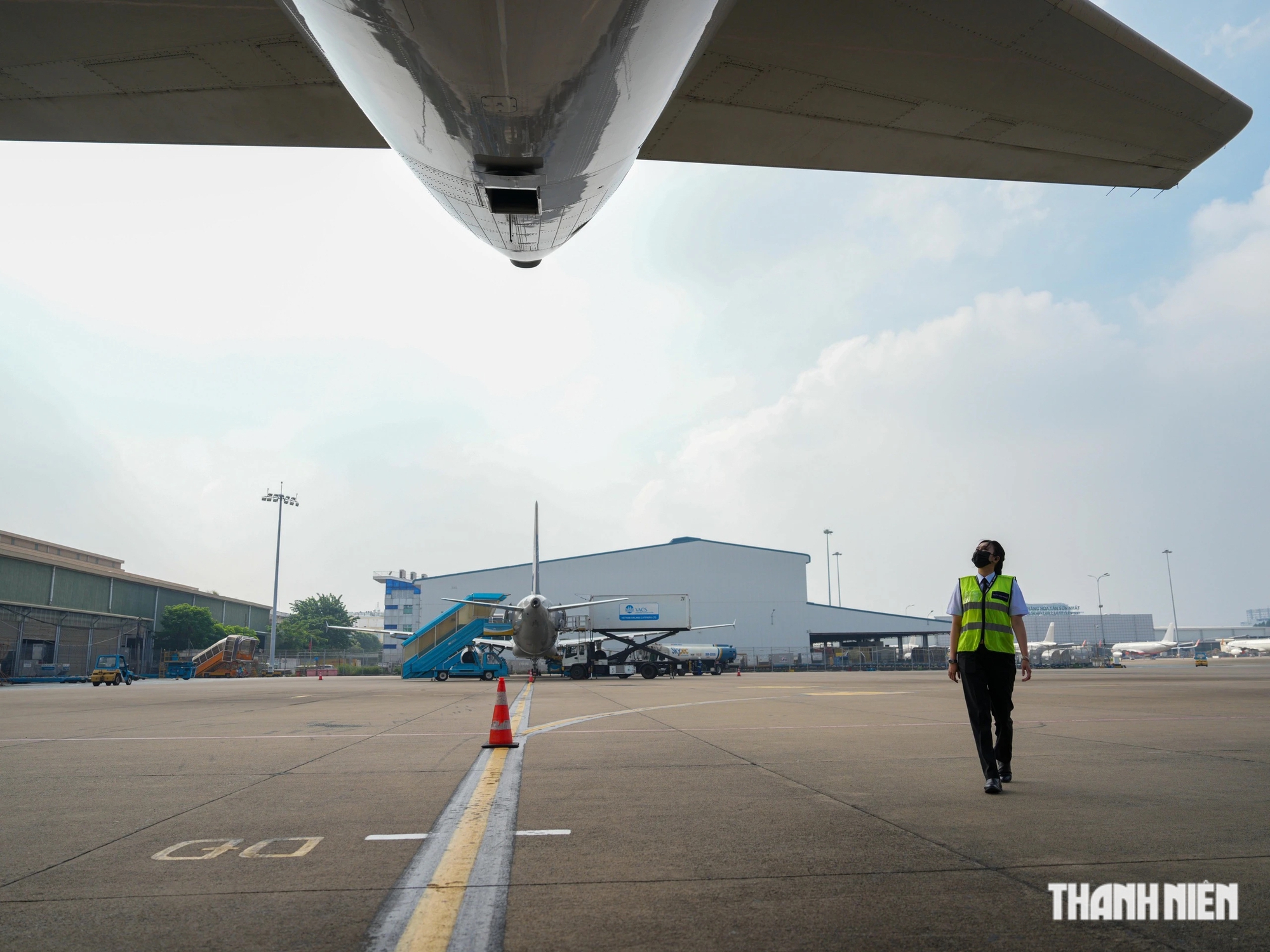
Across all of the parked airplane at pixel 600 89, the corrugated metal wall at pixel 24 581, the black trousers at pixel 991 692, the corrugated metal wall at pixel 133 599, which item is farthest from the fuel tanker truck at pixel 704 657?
the parked airplane at pixel 600 89

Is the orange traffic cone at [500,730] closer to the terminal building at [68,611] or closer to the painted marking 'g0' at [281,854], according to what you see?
the painted marking 'g0' at [281,854]

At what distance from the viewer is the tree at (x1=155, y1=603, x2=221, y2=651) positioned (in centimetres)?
6588

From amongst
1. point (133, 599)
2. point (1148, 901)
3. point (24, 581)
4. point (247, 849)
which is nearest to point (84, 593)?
point (133, 599)

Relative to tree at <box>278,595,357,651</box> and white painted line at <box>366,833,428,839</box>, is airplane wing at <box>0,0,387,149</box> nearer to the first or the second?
white painted line at <box>366,833,428,839</box>

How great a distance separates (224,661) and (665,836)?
60.3 meters

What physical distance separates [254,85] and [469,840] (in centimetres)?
503

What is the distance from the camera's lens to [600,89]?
3.61m

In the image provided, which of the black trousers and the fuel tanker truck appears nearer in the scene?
the black trousers

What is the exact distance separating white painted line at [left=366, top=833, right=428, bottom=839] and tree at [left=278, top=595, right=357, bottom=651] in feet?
301

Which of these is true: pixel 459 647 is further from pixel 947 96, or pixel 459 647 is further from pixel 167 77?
pixel 947 96

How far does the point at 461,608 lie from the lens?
132 feet

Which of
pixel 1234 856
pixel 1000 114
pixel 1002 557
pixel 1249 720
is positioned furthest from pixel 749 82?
pixel 1249 720

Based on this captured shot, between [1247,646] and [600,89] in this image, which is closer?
[600,89]

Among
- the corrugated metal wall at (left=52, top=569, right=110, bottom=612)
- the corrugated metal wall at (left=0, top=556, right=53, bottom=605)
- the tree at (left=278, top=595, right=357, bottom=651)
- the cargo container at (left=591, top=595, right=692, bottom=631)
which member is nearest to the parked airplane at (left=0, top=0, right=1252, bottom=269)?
the cargo container at (left=591, top=595, right=692, bottom=631)
